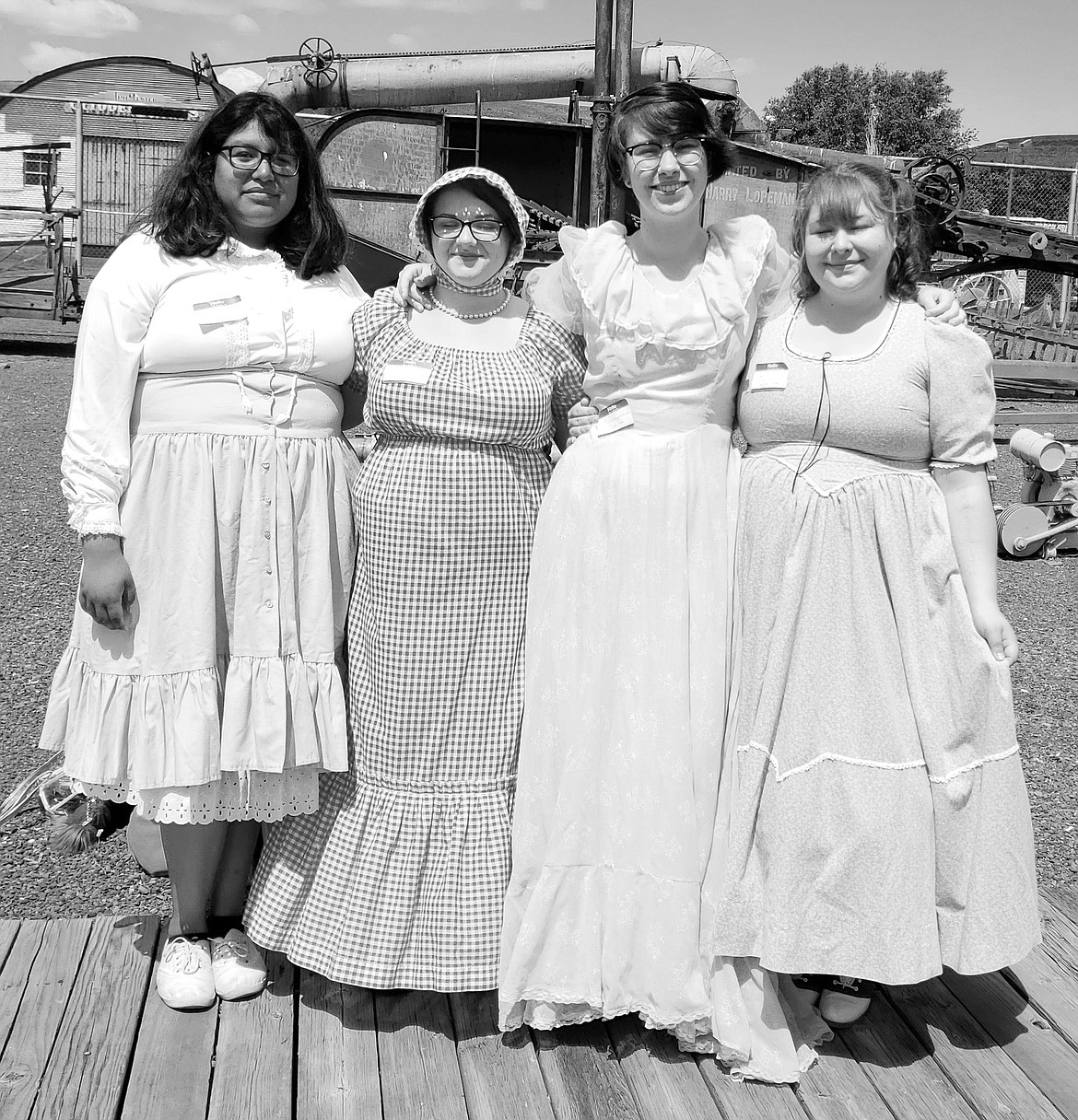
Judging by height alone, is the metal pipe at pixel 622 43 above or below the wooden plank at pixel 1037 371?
above

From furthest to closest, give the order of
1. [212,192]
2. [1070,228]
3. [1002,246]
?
[1070,228]
[1002,246]
[212,192]

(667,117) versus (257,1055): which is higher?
(667,117)

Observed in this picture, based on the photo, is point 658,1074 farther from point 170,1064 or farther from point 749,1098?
point 170,1064

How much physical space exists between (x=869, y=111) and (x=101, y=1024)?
42262 mm

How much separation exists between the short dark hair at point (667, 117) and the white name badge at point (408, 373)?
0.59m

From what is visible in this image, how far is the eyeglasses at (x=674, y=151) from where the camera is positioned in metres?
2.22

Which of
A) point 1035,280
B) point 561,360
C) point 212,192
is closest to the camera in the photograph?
point 212,192

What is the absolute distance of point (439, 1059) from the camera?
2258mm

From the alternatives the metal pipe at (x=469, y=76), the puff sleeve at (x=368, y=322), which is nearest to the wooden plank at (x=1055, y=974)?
the puff sleeve at (x=368, y=322)

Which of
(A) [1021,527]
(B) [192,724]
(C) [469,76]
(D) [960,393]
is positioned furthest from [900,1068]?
(C) [469,76]

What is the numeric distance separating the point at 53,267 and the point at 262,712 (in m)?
13.5

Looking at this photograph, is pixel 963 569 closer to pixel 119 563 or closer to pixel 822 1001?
pixel 822 1001

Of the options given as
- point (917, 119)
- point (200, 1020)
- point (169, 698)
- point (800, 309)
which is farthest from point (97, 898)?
point (917, 119)

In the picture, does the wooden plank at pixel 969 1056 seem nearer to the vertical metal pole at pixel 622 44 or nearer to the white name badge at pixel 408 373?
the white name badge at pixel 408 373
